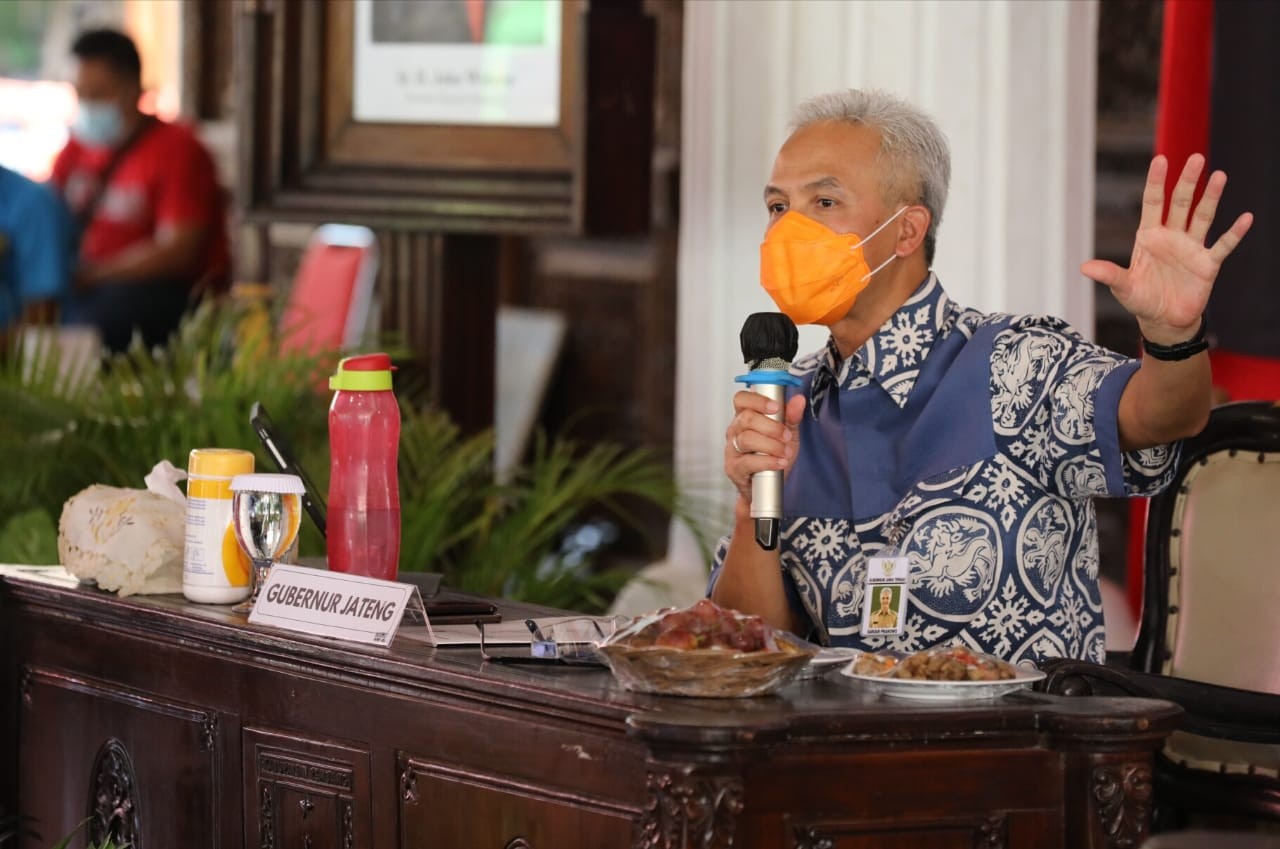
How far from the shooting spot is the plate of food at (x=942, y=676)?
6.07 ft

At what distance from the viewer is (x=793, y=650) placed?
1819 millimetres

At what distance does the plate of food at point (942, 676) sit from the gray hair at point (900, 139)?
0.80 m

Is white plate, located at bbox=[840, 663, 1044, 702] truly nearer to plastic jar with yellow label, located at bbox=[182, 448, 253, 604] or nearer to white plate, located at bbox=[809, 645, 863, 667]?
white plate, located at bbox=[809, 645, 863, 667]

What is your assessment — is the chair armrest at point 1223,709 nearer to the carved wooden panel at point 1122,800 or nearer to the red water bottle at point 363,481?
the carved wooden panel at point 1122,800

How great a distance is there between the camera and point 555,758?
6.13 ft

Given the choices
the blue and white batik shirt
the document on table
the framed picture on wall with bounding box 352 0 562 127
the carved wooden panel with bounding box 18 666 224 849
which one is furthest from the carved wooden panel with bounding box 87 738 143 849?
the framed picture on wall with bounding box 352 0 562 127

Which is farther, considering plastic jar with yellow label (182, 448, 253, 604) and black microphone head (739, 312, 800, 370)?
plastic jar with yellow label (182, 448, 253, 604)

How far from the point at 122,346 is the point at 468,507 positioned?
2.60 metres

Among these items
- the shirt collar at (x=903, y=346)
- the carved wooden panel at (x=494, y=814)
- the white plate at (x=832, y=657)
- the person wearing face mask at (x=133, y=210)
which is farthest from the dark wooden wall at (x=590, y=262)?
the carved wooden panel at (x=494, y=814)

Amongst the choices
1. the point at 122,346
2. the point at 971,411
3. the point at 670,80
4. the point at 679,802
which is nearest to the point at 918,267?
the point at 971,411

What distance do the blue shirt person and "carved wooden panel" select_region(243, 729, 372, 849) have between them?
3953mm

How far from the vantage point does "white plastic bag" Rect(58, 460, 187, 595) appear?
2545 mm

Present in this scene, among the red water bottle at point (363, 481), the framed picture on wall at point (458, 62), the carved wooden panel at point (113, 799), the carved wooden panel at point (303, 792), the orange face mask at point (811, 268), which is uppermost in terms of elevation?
the framed picture on wall at point (458, 62)

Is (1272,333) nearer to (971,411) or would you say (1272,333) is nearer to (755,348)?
(971,411)
